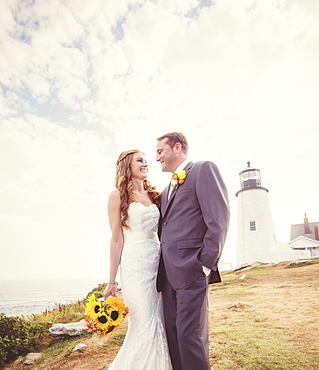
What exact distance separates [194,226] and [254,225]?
2711cm

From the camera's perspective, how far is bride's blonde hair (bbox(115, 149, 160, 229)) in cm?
434

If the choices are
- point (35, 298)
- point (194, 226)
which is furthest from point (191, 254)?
point (35, 298)

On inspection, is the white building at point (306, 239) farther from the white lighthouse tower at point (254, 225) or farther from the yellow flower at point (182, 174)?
the yellow flower at point (182, 174)

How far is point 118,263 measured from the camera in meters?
4.14

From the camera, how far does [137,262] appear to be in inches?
157

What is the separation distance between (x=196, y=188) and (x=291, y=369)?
2922 millimetres

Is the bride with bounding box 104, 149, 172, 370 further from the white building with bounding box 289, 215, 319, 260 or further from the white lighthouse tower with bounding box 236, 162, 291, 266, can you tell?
the white building with bounding box 289, 215, 319, 260

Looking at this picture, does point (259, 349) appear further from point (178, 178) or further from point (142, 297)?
point (178, 178)

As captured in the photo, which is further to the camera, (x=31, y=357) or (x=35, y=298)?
(x=35, y=298)

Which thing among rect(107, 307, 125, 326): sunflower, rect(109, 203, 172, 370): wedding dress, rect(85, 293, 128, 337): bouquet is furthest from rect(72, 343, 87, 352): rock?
rect(107, 307, 125, 326): sunflower

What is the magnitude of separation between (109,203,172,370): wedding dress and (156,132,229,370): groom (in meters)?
0.15

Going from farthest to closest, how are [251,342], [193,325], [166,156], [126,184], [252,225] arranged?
[252,225] → [251,342] → [126,184] → [166,156] → [193,325]

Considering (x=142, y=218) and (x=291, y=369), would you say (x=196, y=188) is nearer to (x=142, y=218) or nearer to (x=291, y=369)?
(x=142, y=218)

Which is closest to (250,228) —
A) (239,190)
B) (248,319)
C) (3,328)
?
(239,190)
